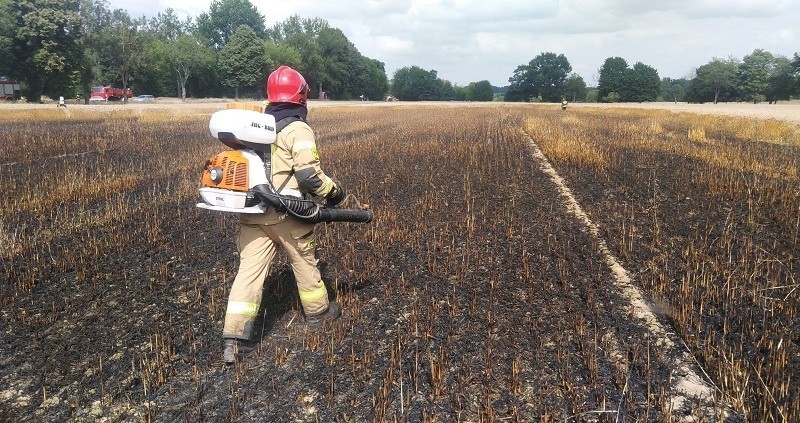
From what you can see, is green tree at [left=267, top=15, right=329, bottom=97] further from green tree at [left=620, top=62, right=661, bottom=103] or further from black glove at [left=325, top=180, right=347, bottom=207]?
black glove at [left=325, top=180, right=347, bottom=207]

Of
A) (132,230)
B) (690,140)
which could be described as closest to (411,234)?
(132,230)

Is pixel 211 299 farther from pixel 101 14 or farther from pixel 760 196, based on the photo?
pixel 101 14

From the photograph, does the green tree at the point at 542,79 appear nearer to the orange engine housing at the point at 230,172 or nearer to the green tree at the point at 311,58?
the green tree at the point at 311,58

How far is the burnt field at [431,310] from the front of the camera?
3170mm

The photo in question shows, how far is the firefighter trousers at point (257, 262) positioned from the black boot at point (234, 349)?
5cm

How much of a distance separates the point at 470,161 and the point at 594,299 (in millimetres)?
8822

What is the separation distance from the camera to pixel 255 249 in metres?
3.70

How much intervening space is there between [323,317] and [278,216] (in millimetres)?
990

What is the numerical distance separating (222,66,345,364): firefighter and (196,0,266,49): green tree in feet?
365

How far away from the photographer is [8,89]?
1853 inches

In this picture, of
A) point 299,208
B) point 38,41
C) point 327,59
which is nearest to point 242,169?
point 299,208

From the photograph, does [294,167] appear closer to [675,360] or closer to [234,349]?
[234,349]

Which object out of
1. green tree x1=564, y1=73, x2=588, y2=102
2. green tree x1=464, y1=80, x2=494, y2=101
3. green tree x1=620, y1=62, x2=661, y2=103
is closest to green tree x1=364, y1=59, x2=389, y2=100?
green tree x1=464, y1=80, x2=494, y2=101

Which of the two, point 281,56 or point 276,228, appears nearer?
point 276,228
